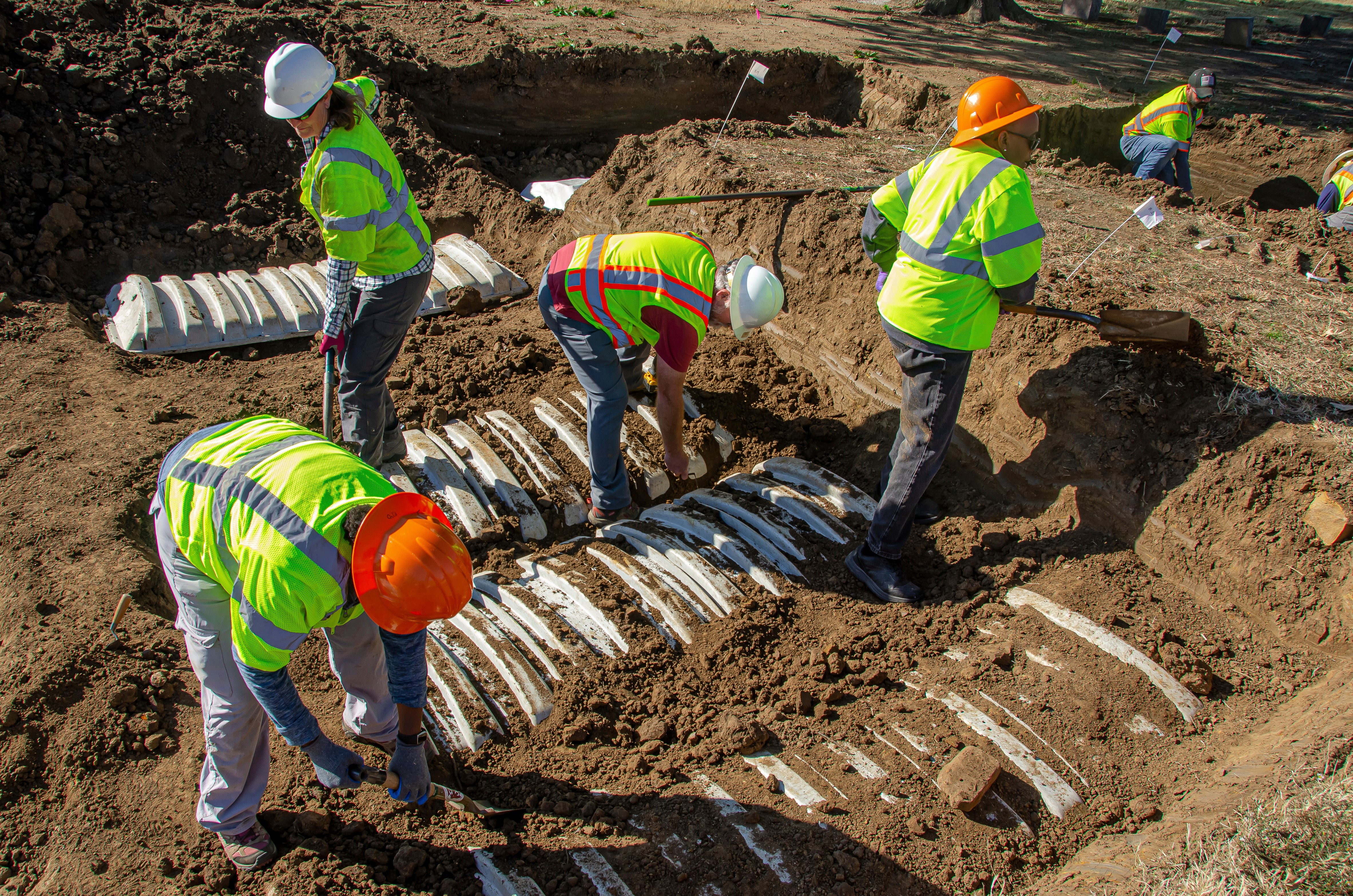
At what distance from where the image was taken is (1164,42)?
494 inches

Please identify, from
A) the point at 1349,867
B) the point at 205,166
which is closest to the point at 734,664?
the point at 1349,867

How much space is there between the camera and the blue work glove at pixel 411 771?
100 inches

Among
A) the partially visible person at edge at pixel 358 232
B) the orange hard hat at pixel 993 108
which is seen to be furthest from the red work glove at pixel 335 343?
the orange hard hat at pixel 993 108

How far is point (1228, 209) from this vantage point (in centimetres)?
610

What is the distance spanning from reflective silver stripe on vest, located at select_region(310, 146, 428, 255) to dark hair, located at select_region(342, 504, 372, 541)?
2.04 m

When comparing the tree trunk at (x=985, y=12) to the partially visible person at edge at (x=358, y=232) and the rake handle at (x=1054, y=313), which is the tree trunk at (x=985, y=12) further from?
the partially visible person at edge at (x=358, y=232)

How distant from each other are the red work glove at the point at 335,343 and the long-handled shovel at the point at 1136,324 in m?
3.13

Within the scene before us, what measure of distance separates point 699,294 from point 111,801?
2.92 m

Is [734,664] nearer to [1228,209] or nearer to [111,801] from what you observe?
[111,801]

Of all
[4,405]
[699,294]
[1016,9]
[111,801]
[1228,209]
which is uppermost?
[1016,9]

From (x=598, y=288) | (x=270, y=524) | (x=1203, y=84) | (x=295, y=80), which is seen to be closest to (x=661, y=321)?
(x=598, y=288)

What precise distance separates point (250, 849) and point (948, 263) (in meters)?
3.23

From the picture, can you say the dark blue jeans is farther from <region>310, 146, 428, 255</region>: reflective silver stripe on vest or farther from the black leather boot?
<region>310, 146, 428, 255</region>: reflective silver stripe on vest

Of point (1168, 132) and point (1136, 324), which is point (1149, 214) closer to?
point (1136, 324)
